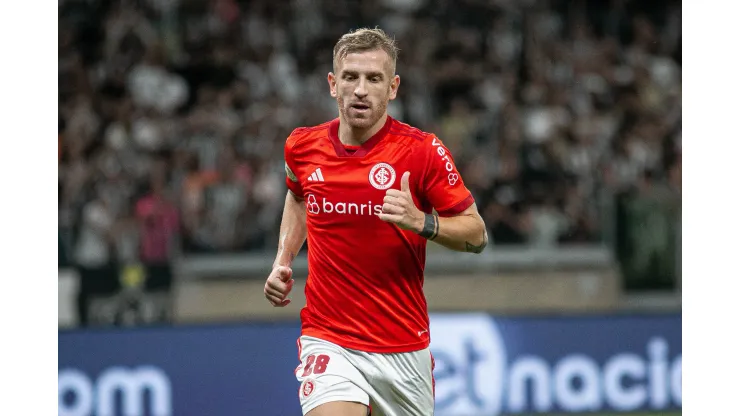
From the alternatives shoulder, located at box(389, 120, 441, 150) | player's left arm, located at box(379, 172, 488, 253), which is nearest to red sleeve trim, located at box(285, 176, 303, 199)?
shoulder, located at box(389, 120, 441, 150)

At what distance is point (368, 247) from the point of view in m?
5.19

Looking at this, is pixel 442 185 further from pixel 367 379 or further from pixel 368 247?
pixel 367 379

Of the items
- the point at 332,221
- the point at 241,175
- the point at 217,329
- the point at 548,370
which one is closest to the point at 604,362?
the point at 548,370

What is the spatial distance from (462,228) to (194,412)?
5.48m

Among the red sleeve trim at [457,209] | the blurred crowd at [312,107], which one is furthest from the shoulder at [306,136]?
the blurred crowd at [312,107]

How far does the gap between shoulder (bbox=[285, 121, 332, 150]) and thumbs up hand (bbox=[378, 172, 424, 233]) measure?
83 centimetres

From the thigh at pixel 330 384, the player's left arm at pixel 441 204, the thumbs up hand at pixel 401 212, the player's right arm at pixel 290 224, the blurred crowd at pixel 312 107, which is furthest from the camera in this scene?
the blurred crowd at pixel 312 107

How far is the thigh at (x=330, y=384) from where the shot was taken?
4965 millimetres

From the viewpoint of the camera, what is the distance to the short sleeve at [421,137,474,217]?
5.07 meters

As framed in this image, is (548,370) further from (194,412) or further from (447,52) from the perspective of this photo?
(447,52)

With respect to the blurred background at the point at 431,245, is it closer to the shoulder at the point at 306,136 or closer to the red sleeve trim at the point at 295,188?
the red sleeve trim at the point at 295,188

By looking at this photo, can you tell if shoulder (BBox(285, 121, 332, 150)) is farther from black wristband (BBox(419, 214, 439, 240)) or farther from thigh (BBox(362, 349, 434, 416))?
thigh (BBox(362, 349, 434, 416))

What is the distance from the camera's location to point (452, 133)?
13.6 meters

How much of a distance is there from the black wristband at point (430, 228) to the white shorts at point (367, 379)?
74cm
